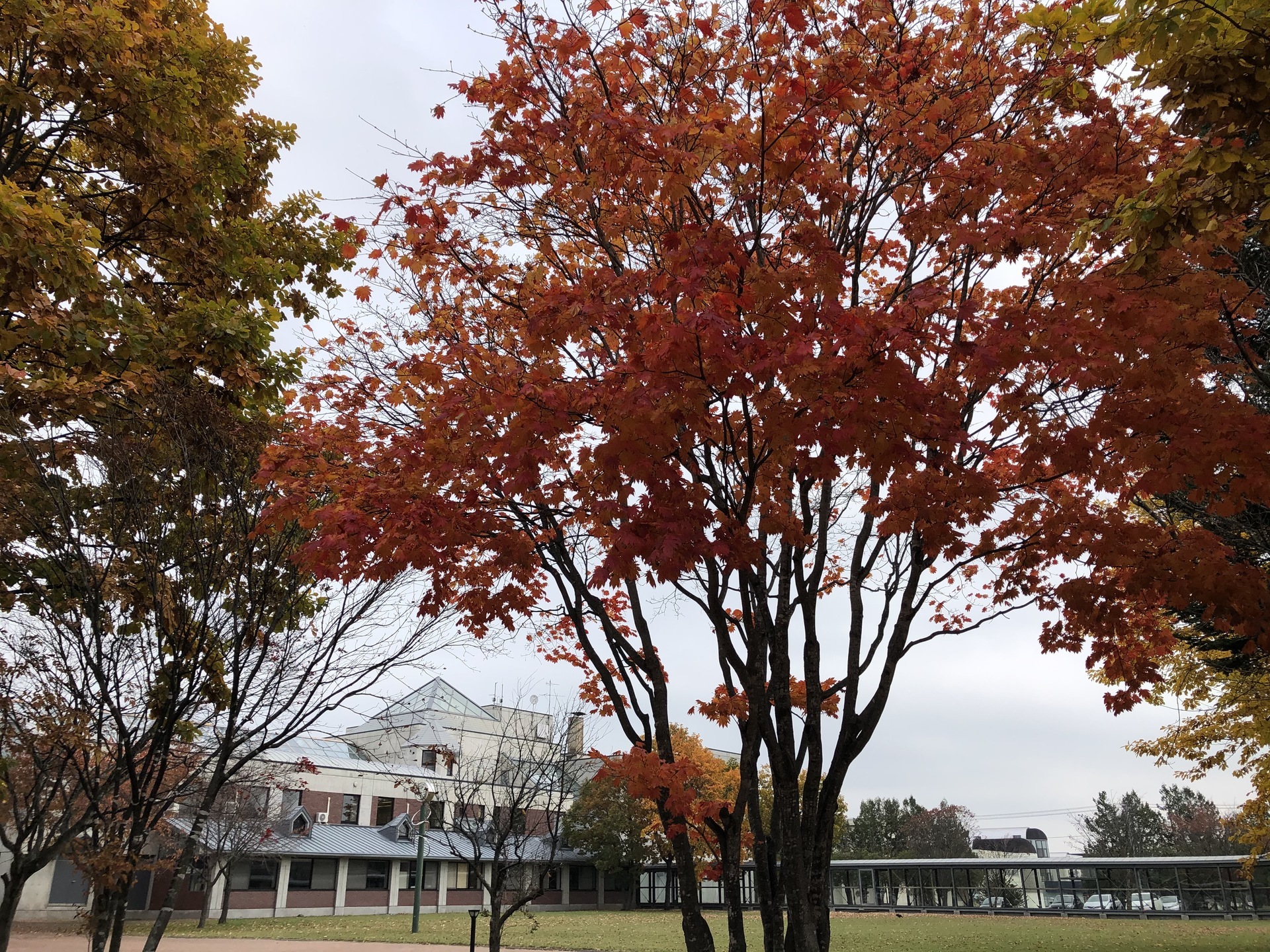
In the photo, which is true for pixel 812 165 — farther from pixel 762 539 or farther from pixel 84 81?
pixel 84 81

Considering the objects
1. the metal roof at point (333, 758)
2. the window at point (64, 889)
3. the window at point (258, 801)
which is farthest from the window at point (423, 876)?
the window at point (64, 889)

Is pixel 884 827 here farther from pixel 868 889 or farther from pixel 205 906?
pixel 205 906

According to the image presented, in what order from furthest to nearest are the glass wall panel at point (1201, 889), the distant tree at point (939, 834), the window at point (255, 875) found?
1. the distant tree at point (939, 834)
2. the window at point (255, 875)
3. the glass wall panel at point (1201, 889)

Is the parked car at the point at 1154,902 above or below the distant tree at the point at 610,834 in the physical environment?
below

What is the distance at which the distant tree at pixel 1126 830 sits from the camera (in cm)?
6750

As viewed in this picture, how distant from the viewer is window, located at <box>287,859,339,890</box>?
124 ft

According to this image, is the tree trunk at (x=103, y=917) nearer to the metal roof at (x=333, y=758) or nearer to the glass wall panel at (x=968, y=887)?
the metal roof at (x=333, y=758)

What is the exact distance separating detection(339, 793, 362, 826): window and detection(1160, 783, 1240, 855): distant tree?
176 ft

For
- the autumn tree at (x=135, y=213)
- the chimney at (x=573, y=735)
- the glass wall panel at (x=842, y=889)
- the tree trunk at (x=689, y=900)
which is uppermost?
the autumn tree at (x=135, y=213)

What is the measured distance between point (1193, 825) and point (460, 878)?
60021mm

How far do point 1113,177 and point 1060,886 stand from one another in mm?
40888

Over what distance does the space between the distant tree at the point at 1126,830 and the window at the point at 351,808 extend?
2346 inches

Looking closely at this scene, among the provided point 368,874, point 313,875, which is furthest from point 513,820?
point 368,874

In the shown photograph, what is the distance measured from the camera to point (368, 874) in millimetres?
40906
